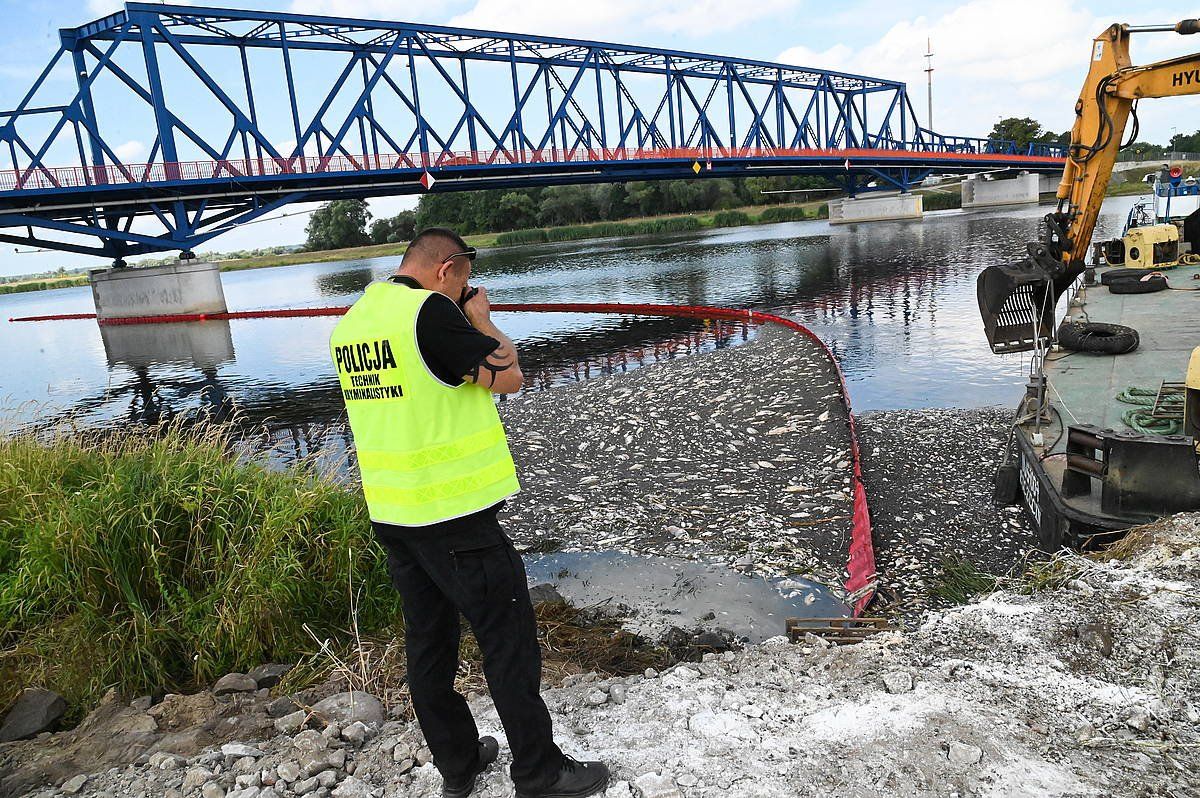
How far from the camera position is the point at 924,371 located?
587 inches

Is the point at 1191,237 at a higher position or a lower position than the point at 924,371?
higher

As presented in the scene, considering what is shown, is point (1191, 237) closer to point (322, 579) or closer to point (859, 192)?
point (322, 579)

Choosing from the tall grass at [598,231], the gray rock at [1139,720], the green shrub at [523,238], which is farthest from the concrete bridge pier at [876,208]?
the gray rock at [1139,720]

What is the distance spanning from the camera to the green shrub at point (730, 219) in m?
95.1

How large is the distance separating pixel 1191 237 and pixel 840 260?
26.2 meters

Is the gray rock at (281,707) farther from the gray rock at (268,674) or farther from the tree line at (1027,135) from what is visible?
the tree line at (1027,135)

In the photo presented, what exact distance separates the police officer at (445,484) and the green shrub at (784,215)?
3866 inches

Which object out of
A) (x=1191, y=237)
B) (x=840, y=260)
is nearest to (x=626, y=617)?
(x=1191, y=237)

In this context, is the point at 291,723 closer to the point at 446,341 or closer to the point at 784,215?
the point at 446,341

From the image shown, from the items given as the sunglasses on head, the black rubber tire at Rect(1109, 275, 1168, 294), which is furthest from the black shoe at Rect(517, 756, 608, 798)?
the black rubber tire at Rect(1109, 275, 1168, 294)

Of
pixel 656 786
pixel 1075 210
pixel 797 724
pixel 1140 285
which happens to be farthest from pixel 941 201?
pixel 656 786

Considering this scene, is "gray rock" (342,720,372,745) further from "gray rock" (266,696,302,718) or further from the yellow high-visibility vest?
the yellow high-visibility vest

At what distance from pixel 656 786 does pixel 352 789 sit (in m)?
1.39

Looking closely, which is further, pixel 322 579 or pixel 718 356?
pixel 718 356
